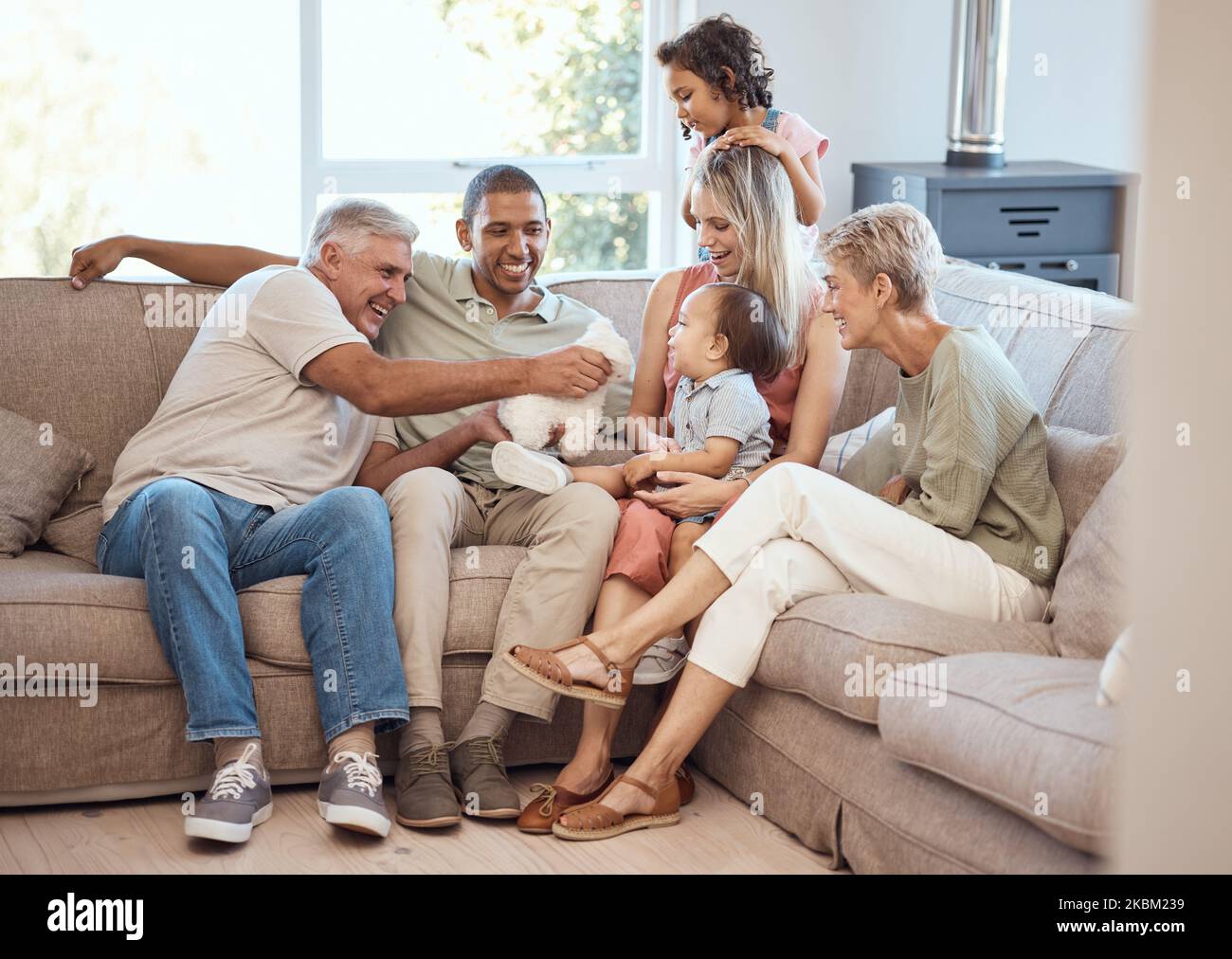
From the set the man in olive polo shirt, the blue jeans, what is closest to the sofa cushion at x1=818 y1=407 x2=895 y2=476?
the man in olive polo shirt

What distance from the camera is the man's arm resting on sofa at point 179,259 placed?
2721mm

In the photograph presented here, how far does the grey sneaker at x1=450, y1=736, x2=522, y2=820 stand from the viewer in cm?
217

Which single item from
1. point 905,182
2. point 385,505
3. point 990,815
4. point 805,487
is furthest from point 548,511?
point 905,182

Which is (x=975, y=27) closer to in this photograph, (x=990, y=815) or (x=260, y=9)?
(x=260, y=9)

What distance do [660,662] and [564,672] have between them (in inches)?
11.0

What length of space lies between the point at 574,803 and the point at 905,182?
7.49 ft

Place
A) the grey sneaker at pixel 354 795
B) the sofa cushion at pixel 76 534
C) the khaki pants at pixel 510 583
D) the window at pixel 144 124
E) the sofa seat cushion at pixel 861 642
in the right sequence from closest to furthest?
the sofa seat cushion at pixel 861 642, the grey sneaker at pixel 354 795, the khaki pants at pixel 510 583, the sofa cushion at pixel 76 534, the window at pixel 144 124

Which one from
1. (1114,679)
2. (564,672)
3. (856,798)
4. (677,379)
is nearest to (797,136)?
(677,379)

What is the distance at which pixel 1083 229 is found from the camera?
383 cm

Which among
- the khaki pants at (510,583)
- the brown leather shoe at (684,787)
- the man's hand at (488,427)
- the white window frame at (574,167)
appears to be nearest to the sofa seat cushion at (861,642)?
the brown leather shoe at (684,787)

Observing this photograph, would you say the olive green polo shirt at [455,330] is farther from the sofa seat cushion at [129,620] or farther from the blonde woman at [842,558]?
the blonde woman at [842,558]

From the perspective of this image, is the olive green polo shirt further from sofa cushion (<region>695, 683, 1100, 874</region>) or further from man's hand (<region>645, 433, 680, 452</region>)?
sofa cushion (<region>695, 683, 1100, 874</region>)

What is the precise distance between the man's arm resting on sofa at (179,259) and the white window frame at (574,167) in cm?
110

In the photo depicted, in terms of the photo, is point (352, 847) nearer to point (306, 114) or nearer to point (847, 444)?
point (847, 444)
